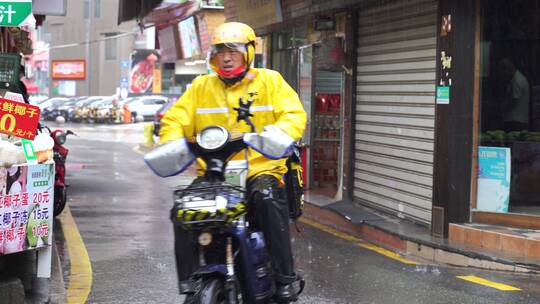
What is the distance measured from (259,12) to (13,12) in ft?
28.3

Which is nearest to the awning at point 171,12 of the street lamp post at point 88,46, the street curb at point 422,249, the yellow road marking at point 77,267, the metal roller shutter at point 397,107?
the metal roller shutter at point 397,107

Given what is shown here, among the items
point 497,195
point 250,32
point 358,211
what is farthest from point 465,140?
point 250,32

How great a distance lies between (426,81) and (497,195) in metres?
1.59

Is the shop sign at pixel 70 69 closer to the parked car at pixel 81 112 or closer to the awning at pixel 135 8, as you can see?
the parked car at pixel 81 112

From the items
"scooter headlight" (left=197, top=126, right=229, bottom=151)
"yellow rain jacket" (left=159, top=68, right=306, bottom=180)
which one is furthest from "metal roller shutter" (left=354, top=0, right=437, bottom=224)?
"scooter headlight" (left=197, top=126, right=229, bottom=151)

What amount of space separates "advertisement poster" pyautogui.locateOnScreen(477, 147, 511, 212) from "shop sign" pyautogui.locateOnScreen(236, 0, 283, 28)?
5.77 meters

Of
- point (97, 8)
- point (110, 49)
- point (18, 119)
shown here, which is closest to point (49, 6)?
point (18, 119)

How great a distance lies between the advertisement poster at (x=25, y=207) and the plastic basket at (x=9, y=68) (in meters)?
1.11

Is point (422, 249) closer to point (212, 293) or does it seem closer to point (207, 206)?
point (212, 293)

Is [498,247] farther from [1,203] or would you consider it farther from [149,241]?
[1,203]

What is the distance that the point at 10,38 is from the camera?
29.5 ft

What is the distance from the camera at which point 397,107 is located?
1029 centimetres

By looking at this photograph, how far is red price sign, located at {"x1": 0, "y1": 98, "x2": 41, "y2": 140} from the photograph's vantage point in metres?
5.70

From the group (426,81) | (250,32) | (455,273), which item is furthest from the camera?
(426,81)
